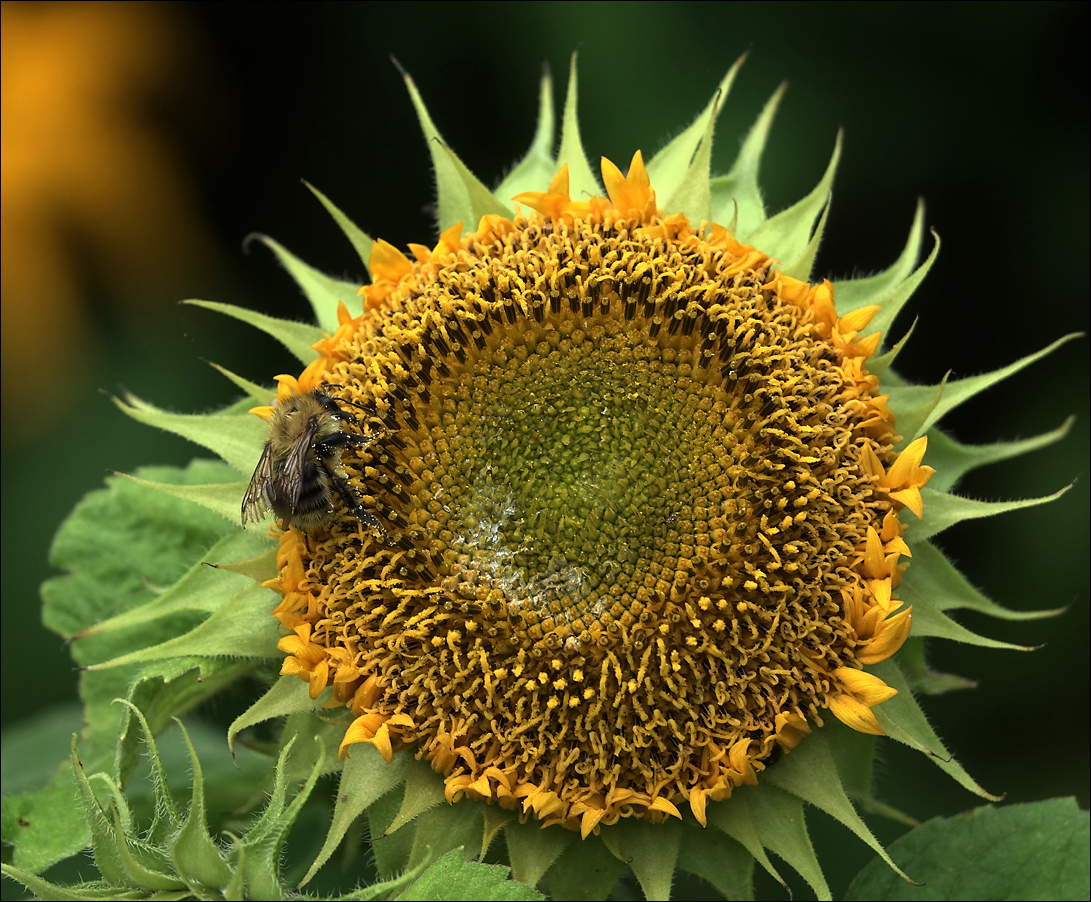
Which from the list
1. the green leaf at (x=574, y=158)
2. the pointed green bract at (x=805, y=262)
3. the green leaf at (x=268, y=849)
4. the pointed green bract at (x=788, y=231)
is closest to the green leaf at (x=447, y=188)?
the green leaf at (x=574, y=158)

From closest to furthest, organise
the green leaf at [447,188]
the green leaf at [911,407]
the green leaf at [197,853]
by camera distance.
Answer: the green leaf at [197,853] < the green leaf at [911,407] < the green leaf at [447,188]

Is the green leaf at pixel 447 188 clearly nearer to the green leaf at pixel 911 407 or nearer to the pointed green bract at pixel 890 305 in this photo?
the pointed green bract at pixel 890 305

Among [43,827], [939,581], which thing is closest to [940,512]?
[939,581]

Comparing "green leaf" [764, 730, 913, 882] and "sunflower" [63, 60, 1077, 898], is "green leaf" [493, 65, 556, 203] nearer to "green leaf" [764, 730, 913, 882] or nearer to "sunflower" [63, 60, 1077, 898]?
"sunflower" [63, 60, 1077, 898]

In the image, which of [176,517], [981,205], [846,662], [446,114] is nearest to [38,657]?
[176,517]

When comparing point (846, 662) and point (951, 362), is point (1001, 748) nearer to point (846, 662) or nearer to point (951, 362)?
point (951, 362)

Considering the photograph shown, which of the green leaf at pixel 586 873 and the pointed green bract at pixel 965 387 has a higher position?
the pointed green bract at pixel 965 387
